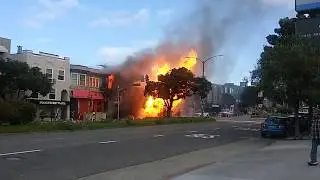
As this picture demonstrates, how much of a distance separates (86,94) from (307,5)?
42460mm

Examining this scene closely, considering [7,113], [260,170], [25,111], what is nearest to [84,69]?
[25,111]

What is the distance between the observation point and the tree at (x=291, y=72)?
29297 millimetres

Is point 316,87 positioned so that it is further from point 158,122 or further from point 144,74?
point 144,74

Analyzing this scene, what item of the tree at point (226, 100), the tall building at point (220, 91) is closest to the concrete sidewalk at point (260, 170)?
the tall building at point (220, 91)

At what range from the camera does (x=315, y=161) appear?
14797mm

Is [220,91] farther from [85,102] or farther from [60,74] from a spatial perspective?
[60,74]

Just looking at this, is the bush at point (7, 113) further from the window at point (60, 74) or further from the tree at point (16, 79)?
the window at point (60, 74)

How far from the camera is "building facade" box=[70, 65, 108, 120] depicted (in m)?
70.9

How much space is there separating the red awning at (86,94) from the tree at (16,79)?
1256cm

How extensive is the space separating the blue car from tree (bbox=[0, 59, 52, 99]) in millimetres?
30890

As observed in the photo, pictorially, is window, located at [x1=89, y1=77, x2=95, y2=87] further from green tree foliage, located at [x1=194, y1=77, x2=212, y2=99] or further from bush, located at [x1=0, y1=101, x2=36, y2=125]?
bush, located at [x1=0, y1=101, x2=36, y2=125]

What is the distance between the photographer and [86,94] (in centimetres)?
7238

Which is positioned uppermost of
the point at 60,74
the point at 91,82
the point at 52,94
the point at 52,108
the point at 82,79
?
the point at 60,74

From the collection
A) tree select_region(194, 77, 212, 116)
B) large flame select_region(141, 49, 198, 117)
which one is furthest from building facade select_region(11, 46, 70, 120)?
tree select_region(194, 77, 212, 116)
